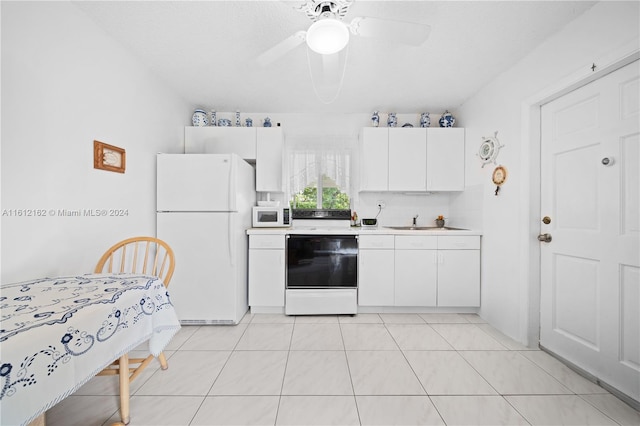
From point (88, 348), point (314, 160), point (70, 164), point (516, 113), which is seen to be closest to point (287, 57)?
point (314, 160)

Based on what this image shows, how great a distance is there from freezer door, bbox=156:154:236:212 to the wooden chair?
18.9 inches

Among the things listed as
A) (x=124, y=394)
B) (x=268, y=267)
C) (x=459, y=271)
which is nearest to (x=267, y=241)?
(x=268, y=267)

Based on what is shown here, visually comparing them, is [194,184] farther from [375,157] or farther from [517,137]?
[517,137]

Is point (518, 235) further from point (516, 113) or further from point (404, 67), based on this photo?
point (404, 67)

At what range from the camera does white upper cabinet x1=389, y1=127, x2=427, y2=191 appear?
304 centimetres

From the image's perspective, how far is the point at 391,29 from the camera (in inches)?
56.1

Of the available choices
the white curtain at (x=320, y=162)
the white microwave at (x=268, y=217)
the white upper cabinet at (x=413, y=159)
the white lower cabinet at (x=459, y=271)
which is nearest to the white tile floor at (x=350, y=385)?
the white lower cabinet at (x=459, y=271)

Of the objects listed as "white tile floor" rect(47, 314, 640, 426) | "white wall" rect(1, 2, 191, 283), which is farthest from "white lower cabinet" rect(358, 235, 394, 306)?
"white wall" rect(1, 2, 191, 283)

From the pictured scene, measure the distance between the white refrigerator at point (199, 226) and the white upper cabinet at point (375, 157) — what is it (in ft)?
4.96

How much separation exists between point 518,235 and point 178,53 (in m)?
3.21

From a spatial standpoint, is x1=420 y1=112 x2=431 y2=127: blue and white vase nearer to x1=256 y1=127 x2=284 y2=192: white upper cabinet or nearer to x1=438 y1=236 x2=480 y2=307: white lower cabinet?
x1=438 y1=236 x2=480 y2=307: white lower cabinet

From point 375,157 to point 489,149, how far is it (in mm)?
1141

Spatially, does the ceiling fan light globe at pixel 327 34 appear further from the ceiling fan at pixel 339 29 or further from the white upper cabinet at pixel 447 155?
the white upper cabinet at pixel 447 155

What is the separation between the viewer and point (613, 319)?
61.3 inches
